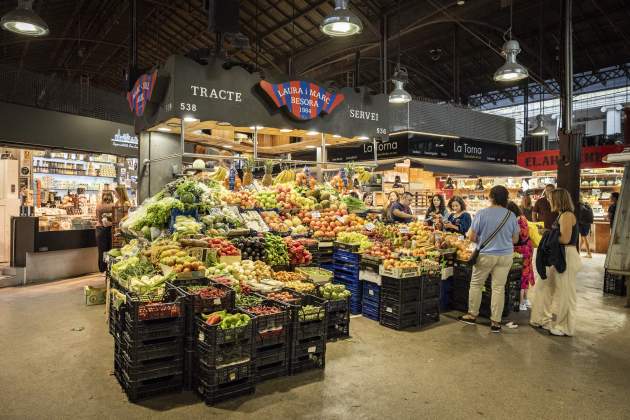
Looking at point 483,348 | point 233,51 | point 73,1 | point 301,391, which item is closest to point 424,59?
point 233,51

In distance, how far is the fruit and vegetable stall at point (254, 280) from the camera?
11.0 feet

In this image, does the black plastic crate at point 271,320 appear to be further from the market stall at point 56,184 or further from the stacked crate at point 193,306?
the market stall at point 56,184

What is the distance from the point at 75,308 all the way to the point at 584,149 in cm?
1553

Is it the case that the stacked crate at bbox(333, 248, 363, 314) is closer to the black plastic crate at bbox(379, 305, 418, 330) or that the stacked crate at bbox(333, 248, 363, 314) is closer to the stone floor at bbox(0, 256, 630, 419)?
the stone floor at bbox(0, 256, 630, 419)

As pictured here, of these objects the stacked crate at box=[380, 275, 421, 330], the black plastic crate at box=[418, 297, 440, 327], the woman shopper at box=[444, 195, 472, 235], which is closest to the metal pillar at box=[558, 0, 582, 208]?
the woman shopper at box=[444, 195, 472, 235]

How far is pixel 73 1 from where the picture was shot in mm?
11633

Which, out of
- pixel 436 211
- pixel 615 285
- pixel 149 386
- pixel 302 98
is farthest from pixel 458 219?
pixel 149 386

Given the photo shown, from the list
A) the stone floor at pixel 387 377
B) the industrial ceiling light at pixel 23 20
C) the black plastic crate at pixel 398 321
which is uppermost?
the industrial ceiling light at pixel 23 20

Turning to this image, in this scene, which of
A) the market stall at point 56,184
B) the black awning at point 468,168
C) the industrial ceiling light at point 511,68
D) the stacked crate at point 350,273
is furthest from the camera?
the black awning at point 468,168

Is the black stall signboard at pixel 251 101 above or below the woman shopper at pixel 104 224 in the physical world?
above

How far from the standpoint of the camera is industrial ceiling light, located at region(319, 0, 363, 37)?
588 cm

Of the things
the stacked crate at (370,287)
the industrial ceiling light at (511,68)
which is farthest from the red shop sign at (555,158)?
the stacked crate at (370,287)

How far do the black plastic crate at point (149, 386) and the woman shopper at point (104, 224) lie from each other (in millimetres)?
5465

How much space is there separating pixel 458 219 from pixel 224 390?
4971 millimetres
